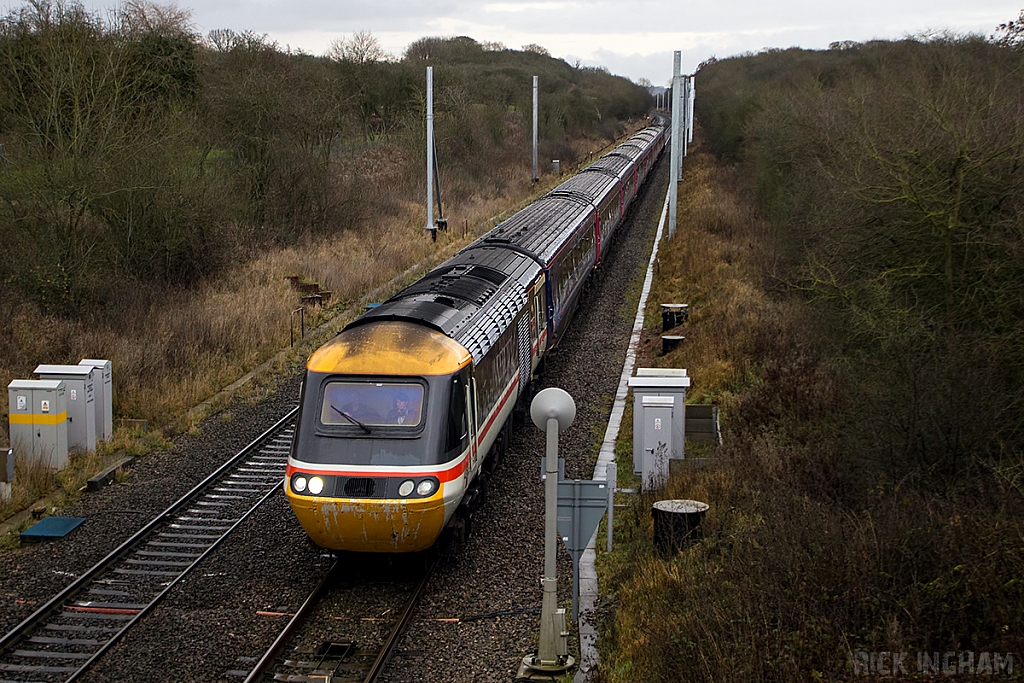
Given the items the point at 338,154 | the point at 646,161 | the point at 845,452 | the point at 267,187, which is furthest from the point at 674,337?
the point at 646,161

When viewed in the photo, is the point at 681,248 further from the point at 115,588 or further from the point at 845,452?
the point at 115,588

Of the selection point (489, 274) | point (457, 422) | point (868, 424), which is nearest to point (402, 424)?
point (457, 422)

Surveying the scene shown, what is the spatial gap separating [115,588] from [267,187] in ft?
69.5

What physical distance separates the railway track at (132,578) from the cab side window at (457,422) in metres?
2.94

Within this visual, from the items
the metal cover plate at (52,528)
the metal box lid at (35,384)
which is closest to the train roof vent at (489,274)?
the metal box lid at (35,384)

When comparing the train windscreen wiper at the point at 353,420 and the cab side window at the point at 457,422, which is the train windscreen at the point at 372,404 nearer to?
the train windscreen wiper at the point at 353,420

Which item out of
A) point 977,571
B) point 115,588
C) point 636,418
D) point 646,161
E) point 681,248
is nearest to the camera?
point 977,571

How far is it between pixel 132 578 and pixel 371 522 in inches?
108

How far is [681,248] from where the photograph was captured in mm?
28328

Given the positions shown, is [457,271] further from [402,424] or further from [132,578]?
[132,578]

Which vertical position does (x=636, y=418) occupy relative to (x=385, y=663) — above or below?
above

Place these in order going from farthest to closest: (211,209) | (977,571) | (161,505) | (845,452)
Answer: (211,209) → (161,505) → (845,452) → (977,571)

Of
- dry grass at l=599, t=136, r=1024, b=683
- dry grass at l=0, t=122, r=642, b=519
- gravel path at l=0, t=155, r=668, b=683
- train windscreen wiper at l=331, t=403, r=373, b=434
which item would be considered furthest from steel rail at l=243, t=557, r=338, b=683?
dry grass at l=0, t=122, r=642, b=519

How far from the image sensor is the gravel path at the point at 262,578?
314 inches
